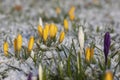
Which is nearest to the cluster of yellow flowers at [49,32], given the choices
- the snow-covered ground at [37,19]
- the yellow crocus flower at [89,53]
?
the snow-covered ground at [37,19]

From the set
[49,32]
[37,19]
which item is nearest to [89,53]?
[49,32]

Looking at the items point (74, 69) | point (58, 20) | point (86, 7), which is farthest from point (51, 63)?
point (86, 7)

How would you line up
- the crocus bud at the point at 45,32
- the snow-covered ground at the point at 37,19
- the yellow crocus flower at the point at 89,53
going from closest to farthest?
the yellow crocus flower at the point at 89,53, the snow-covered ground at the point at 37,19, the crocus bud at the point at 45,32

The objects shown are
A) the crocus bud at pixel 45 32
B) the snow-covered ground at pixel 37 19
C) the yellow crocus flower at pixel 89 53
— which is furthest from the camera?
the crocus bud at pixel 45 32

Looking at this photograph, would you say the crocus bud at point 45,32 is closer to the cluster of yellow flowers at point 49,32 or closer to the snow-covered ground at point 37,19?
the cluster of yellow flowers at point 49,32

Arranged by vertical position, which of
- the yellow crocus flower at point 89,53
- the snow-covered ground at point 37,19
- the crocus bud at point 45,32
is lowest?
the yellow crocus flower at point 89,53

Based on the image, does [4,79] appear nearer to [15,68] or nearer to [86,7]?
[15,68]

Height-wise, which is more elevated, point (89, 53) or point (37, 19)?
point (37, 19)

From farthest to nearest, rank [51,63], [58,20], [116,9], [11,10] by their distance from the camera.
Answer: [116,9], [11,10], [58,20], [51,63]

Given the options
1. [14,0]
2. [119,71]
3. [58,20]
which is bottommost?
[119,71]

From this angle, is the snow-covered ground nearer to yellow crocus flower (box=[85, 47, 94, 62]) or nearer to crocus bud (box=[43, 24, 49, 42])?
crocus bud (box=[43, 24, 49, 42])

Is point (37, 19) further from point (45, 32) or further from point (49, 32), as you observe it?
point (45, 32)
